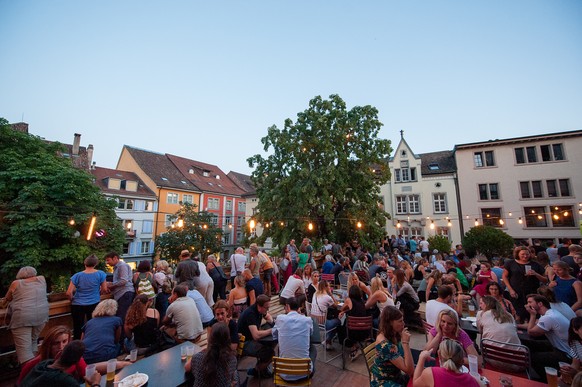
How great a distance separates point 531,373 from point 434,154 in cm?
2971

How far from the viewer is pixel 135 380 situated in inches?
118

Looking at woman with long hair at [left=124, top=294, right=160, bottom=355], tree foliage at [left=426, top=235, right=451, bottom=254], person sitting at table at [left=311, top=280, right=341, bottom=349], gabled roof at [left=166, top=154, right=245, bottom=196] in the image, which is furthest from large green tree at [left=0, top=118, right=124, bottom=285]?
tree foliage at [left=426, top=235, right=451, bottom=254]

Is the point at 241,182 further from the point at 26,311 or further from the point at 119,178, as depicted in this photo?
the point at 26,311

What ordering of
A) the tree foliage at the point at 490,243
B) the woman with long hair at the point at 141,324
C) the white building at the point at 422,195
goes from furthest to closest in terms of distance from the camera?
the white building at the point at 422,195 → the tree foliage at the point at 490,243 → the woman with long hair at the point at 141,324

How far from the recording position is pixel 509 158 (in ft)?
79.5

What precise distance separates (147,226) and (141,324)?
1269 inches

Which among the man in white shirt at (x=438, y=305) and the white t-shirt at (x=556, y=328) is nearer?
the white t-shirt at (x=556, y=328)

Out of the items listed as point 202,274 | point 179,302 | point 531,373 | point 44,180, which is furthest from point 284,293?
point 44,180

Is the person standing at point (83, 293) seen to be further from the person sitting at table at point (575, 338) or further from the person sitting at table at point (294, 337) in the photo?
the person sitting at table at point (575, 338)

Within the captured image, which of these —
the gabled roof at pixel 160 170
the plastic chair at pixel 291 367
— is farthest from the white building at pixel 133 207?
the plastic chair at pixel 291 367

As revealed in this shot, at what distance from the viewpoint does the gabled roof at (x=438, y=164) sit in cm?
2641

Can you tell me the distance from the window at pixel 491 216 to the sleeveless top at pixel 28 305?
2971cm

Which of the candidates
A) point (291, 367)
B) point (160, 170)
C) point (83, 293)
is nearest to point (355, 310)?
point (291, 367)

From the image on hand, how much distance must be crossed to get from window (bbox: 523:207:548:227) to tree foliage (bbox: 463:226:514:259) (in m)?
6.82
